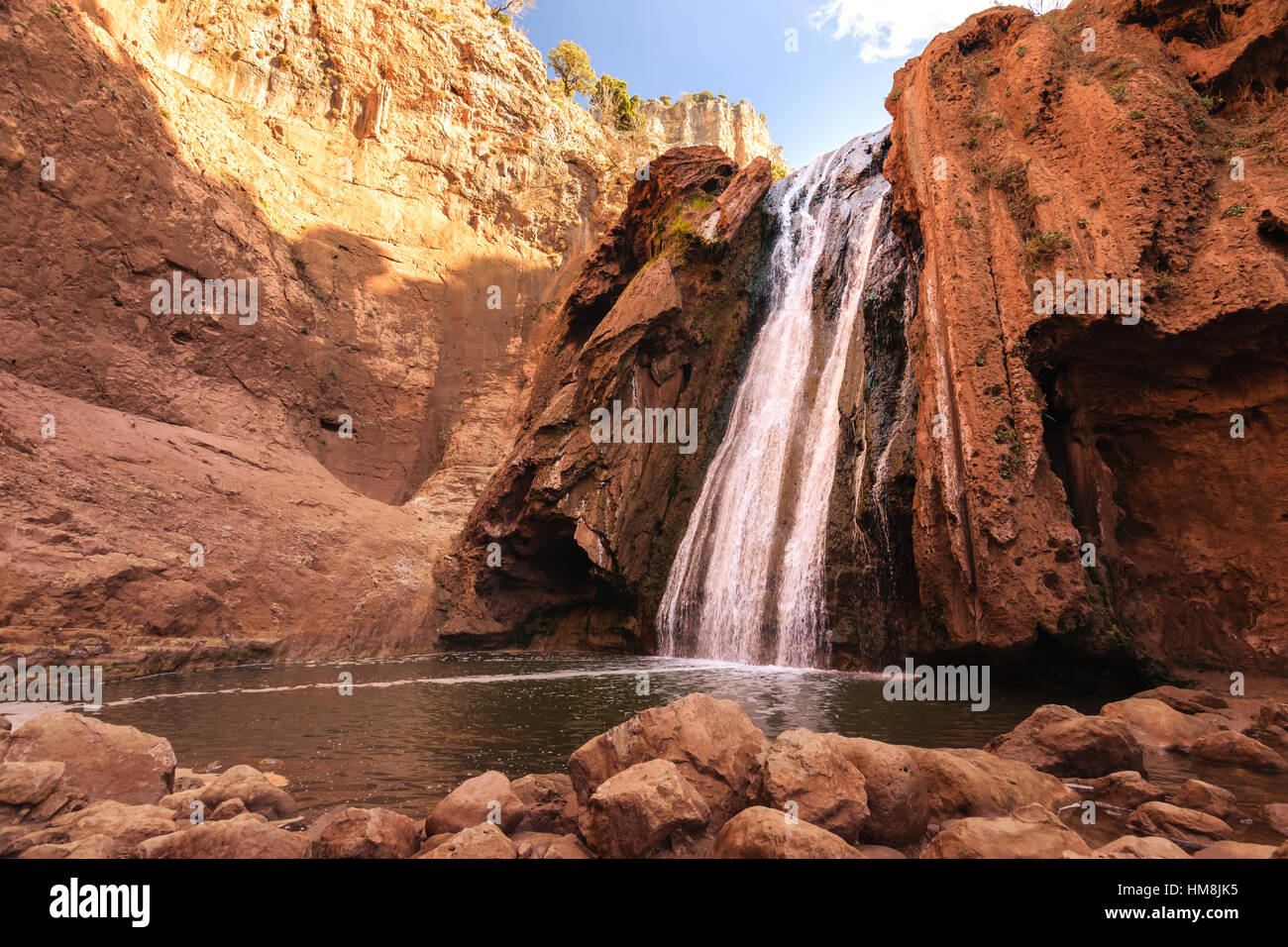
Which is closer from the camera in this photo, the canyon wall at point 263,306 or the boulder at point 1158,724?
the boulder at point 1158,724

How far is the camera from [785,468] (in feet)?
56.2

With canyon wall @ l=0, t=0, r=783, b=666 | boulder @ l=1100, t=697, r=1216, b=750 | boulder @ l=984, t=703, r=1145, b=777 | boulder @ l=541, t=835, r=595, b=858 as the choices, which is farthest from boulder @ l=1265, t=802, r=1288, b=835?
canyon wall @ l=0, t=0, r=783, b=666

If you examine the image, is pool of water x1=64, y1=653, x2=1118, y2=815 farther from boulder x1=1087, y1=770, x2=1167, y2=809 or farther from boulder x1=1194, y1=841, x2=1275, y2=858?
boulder x1=1194, y1=841, x2=1275, y2=858

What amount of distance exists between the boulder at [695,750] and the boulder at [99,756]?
3373 mm

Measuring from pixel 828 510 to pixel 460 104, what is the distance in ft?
92.1

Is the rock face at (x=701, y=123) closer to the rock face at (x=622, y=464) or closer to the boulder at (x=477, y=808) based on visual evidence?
the rock face at (x=622, y=464)

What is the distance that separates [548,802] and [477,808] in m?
0.83

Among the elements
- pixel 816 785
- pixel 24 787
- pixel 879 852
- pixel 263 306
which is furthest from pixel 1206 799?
pixel 263 306

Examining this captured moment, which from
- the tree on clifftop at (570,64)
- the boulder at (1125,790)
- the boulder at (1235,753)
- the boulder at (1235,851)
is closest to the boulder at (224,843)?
the boulder at (1235,851)

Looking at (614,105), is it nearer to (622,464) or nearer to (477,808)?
(622,464)

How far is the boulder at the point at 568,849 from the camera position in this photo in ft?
13.4

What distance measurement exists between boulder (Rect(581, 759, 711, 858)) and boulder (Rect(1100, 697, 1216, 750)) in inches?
219

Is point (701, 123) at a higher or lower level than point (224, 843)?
higher
